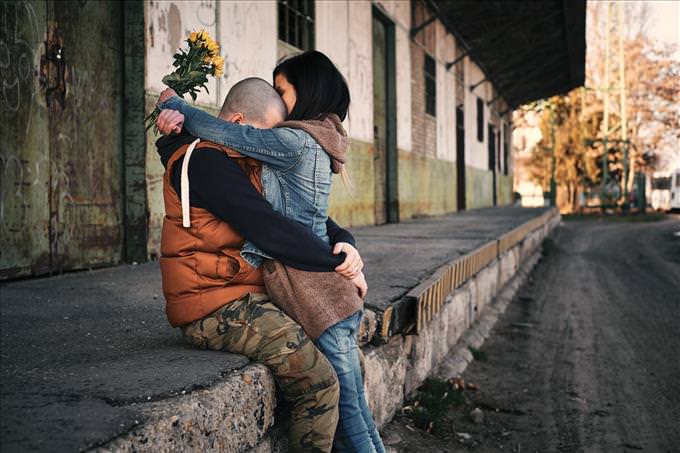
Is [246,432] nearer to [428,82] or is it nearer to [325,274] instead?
[325,274]

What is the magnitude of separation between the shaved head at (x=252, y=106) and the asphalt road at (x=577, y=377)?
187cm

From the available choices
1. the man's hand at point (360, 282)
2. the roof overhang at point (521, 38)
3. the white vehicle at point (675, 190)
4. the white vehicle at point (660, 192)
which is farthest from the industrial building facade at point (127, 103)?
the white vehicle at point (660, 192)

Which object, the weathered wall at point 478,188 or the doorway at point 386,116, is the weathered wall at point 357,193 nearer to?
the doorway at point 386,116

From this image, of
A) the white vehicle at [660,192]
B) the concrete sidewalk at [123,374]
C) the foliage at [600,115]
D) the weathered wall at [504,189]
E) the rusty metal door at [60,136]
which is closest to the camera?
the concrete sidewalk at [123,374]

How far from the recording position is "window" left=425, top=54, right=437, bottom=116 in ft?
43.0

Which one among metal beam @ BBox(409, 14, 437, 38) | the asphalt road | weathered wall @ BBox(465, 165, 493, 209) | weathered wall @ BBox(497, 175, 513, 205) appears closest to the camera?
the asphalt road

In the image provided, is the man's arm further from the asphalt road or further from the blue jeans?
the asphalt road

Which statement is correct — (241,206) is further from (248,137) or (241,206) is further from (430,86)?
(430,86)

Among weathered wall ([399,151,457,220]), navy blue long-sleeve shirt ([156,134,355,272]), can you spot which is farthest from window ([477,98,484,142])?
navy blue long-sleeve shirt ([156,134,355,272])

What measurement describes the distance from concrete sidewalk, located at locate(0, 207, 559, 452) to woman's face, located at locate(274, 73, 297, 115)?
2.82 ft

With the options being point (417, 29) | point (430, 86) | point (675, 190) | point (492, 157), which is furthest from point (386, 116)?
point (675, 190)

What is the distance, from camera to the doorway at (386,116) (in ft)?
34.0

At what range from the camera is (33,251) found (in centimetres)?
Answer: 399

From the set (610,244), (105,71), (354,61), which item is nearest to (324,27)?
(354,61)
